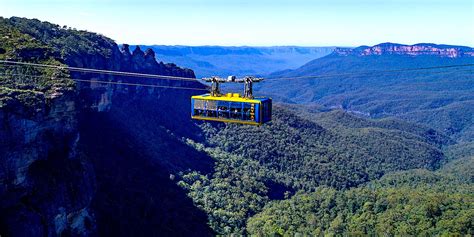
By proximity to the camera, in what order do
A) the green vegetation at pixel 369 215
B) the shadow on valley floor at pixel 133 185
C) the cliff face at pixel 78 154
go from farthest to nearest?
the green vegetation at pixel 369 215
the shadow on valley floor at pixel 133 185
the cliff face at pixel 78 154

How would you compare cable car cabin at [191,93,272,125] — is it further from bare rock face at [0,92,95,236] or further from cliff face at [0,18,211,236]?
cliff face at [0,18,211,236]

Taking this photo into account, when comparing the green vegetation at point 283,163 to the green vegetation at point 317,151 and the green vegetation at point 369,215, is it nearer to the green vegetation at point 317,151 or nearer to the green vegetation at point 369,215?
the green vegetation at point 317,151

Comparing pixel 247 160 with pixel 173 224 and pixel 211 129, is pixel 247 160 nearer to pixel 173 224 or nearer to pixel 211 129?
pixel 211 129

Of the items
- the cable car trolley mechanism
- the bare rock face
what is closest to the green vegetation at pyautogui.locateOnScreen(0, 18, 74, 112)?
the bare rock face

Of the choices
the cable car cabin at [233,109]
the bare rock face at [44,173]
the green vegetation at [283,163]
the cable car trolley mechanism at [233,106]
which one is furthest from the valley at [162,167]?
the cable car trolley mechanism at [233,106]

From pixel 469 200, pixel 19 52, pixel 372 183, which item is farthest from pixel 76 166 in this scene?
pixel 372 183

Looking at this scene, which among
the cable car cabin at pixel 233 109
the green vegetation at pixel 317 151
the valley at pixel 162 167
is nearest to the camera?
the cable car cabin at pixel 233 109

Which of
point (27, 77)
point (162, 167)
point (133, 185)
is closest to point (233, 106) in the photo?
point (27, 77)
